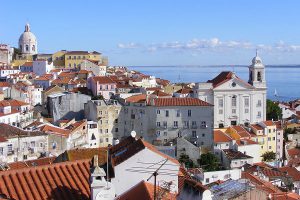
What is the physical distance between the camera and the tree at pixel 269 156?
129 feet

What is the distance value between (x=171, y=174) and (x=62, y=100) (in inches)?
1440

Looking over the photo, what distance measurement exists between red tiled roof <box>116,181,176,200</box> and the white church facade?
38793 mm

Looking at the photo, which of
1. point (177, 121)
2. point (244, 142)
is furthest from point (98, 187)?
point (244, 142)

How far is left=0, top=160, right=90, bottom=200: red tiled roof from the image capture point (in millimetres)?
6816

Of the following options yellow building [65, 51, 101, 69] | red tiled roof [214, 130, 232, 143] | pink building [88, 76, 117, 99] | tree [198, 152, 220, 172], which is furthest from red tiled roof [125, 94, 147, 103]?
yellow building [65, 51, 101, 69]

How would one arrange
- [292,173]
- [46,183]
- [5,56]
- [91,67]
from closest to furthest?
1. [46,183]
2. [292,173]
3. [91,67]
4. [5,56]

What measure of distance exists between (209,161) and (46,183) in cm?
2718

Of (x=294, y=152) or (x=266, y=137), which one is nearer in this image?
(x=266, y=137)

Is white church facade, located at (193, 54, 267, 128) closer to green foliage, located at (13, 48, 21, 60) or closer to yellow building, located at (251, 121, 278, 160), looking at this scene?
yellow building, located at (251, 121, 278, 160)

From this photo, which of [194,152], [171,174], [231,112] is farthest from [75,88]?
[171,174]

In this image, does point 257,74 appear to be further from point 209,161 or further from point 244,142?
point 209,161

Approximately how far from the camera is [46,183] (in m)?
7.03

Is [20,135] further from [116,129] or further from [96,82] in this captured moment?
[96,82]

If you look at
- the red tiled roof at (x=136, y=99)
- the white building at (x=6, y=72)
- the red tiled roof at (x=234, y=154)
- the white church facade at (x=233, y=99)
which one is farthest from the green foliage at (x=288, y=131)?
the white building at (x=6, y=72)
